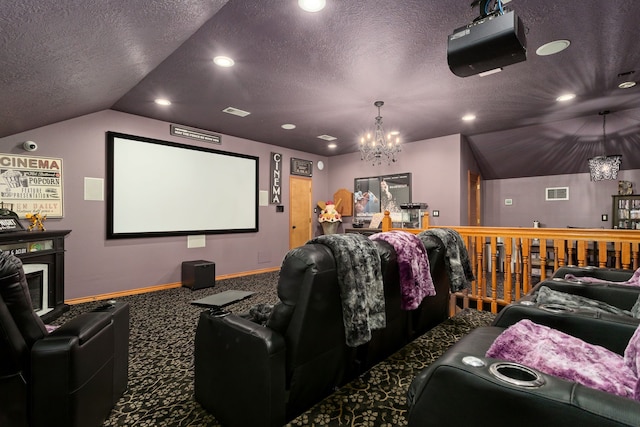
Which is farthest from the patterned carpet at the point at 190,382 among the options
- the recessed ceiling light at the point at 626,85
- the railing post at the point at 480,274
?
the recessed ceiling light at the point at 626,85

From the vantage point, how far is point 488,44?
1.85m

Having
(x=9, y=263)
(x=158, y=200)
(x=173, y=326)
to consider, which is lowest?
(x=173, y=326)

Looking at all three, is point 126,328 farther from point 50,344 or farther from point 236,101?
point 236,101

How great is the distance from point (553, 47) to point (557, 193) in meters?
4.95

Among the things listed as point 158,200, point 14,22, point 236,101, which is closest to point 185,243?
point 158,200

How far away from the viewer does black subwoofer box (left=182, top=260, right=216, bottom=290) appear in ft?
15.6

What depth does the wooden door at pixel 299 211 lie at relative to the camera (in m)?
6.89

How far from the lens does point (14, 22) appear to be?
1737 millimetres

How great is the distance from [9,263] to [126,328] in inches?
34.7

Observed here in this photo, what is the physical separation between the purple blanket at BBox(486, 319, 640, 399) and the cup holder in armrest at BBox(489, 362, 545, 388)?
27 cm

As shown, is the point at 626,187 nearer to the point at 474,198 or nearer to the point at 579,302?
the point at 474,198

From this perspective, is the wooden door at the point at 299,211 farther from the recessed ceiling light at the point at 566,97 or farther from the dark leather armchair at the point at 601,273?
the dark leather armchair at the point at 601,273

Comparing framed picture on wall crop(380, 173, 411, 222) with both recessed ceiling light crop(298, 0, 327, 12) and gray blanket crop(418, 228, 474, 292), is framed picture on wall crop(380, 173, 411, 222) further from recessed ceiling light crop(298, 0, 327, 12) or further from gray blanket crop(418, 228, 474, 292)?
recessed ceiling light crop(298, 0, 327, 12)

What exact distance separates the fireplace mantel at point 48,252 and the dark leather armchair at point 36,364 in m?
2.50
